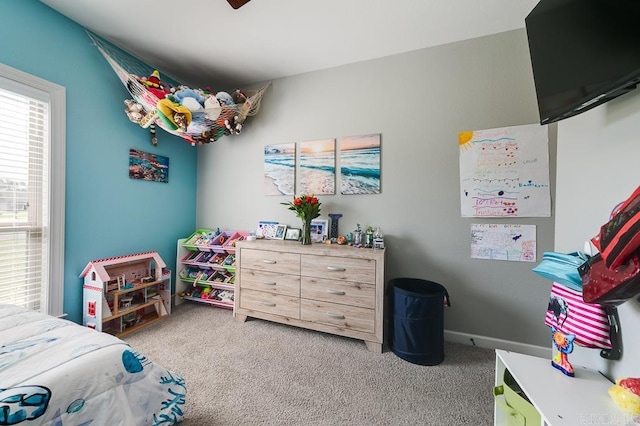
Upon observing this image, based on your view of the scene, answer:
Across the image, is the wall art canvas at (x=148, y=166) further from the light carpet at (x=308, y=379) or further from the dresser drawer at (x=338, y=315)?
the dresser drawer at (x=338, y=315)

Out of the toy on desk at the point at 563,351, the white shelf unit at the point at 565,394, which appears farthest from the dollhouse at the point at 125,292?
the toy on desk at the point at 563,351

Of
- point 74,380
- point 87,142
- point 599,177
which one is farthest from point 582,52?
point 87,142

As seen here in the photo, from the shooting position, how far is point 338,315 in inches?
75.2

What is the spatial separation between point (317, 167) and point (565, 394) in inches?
86.2

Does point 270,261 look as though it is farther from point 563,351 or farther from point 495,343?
point 495,343

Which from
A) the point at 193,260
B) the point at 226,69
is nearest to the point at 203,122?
the point at 226,69

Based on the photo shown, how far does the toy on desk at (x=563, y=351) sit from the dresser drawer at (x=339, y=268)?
1048mm

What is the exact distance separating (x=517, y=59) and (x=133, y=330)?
13.5 feet

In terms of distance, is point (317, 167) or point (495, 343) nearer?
point (495, 343)

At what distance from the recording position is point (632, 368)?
755 mm

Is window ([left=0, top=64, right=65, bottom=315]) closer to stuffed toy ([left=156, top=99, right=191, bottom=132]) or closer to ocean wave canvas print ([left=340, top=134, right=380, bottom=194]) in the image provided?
stuffed toy ([left=156, top=99, right=191, bottom=132])

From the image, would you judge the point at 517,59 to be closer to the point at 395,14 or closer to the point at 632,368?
the point at 395,14

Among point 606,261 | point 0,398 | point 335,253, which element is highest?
point 606,261

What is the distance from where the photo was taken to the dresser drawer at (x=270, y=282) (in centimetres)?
207
